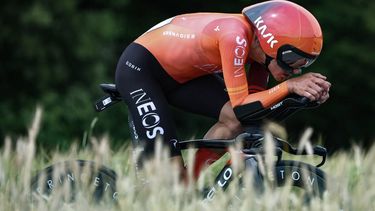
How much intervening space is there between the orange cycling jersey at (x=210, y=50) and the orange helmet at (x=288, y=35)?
0.35 feet

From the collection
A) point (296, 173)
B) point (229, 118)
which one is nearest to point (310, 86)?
point (296, 173)

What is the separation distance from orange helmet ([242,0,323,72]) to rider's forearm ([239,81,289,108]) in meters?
0.16

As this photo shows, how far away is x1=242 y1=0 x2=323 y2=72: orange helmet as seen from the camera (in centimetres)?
533

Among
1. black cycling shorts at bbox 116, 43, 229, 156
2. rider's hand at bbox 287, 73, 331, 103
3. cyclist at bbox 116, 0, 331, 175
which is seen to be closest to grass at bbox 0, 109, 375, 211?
rider's hand at bbox 287, 73, 331, 103

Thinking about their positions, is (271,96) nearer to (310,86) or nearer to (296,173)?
(310,86)

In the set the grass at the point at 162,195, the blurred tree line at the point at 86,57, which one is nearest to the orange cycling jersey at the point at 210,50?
the grass at the point at 162,195

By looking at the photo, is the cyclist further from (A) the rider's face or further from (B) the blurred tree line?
(B) the blurred tree line

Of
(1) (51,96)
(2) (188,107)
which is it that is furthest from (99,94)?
(2) (188,107)

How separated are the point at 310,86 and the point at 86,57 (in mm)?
14112

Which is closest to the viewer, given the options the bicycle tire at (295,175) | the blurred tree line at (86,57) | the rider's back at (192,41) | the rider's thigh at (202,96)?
the bicycle tire at (295,175)

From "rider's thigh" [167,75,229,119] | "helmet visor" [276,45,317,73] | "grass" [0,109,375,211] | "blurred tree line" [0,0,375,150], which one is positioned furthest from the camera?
"blurred tree line" [0,0,375,150]

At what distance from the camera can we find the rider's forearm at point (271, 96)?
5.30 m

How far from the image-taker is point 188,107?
19.3ft

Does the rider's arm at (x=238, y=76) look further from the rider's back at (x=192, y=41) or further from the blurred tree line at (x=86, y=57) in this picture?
the blurred tree line at (x=86, y=57)
